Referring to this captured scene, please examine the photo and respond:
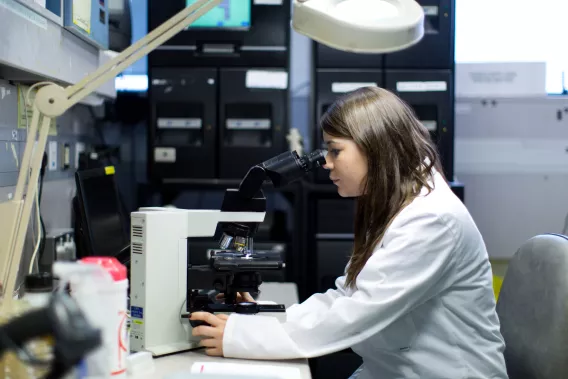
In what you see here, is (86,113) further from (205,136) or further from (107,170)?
(107,170)

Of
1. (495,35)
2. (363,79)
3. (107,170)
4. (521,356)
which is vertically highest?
(495,35)

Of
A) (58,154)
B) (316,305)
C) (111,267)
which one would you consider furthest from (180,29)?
(58,154)

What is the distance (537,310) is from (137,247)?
2.68 feet

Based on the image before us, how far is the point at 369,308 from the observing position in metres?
1.13

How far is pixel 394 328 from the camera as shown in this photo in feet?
4.01

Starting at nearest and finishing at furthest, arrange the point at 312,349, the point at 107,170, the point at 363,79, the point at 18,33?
the point at 312,349 < the point at 18,33 < the point at 107,170 < the point at 363,79

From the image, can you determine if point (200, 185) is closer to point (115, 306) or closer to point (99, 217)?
point (99, 217)

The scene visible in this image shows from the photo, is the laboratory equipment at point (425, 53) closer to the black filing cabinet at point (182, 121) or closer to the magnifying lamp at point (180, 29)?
the black filing cabinet at point (182, 121)

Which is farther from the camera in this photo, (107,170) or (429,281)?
(107,170)

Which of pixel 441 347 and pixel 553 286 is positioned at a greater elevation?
pixel 553 286

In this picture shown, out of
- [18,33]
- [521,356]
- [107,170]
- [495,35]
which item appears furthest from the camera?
[495,35]

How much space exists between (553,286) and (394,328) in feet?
1.06

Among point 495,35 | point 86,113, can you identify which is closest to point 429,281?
point 86,113

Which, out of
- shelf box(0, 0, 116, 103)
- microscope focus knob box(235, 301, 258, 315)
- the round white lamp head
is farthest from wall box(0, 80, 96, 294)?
the round white lamp head
